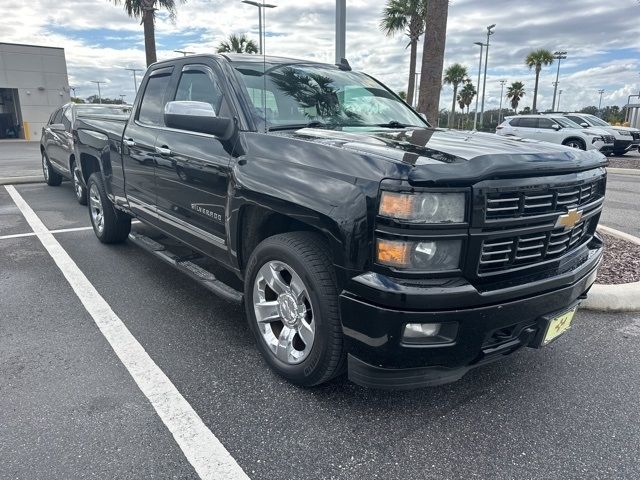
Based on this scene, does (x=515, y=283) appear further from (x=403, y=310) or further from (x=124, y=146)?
(x=124, y=146)

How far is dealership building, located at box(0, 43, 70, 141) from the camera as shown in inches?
1406

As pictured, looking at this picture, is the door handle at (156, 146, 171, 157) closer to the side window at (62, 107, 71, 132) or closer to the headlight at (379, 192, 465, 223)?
the headlight at (379, 192, 465, 223)

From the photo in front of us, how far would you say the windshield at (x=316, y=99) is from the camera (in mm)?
3404

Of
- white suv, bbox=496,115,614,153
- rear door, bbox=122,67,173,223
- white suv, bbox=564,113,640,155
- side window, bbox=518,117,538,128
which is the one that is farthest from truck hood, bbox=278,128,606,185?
white suv, bbox=564,113,640,155

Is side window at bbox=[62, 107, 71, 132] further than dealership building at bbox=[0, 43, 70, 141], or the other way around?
dealership building at bbox=[0, 43, 70, 141]

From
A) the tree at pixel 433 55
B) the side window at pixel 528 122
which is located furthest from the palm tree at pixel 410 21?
the tree at pixel 433 55

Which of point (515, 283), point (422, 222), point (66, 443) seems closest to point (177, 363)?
point (66, 443)

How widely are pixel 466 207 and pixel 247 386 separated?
65.1 inches

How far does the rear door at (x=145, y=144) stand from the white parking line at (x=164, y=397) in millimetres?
930

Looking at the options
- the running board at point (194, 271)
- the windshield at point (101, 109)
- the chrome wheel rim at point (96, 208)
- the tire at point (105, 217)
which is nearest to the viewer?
the running board at point (194, 271)

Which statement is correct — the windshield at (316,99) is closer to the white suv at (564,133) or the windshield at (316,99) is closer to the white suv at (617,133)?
the white suv at (564,133)

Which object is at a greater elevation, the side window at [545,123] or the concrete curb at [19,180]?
the side window at [545,123]

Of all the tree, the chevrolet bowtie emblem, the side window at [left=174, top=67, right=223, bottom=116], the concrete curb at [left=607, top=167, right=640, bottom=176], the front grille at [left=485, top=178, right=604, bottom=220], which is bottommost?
the concrete curb at [left=607, top=167, right=640, bottom=176]

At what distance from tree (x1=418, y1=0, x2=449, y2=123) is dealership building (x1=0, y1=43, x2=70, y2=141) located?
36.4 meters
